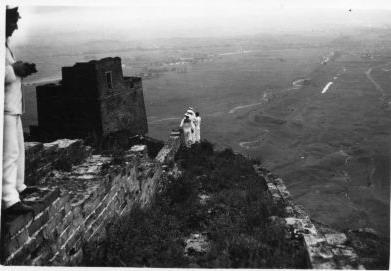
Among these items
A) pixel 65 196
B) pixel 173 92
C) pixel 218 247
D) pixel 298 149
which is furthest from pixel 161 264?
pixel 173 92

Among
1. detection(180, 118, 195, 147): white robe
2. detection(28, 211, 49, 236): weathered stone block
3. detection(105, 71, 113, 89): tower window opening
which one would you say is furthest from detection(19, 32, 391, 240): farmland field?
detection(28, 211, 49, 236): weathered stone block

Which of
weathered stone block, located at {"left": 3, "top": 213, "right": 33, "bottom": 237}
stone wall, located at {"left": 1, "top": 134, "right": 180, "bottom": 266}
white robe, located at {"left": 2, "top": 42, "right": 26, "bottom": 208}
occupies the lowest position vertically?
stone wall, located at {"left": 1, "top": 134, "right": 180, "bottom": 266}

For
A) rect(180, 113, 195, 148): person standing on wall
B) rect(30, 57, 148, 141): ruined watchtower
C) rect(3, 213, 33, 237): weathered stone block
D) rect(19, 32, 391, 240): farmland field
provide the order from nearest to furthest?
rect(3, 213, 33, 237): weathered stone block
rect(180, 113, 195, 148): person standing on wall
rect(19, 32, 391, 240): farmland field
rect(30, 57, 148, 141): ruined watchtower

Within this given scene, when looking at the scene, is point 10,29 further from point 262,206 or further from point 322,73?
point 322,73

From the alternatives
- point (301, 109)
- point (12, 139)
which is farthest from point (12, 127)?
point (301, 109)

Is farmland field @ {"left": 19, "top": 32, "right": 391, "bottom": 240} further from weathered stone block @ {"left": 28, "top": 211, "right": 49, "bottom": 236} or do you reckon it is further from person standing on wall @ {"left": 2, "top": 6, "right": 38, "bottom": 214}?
person standing on wall @ {"left": 2, "top": 6, "right": 38, "bottom": 214}

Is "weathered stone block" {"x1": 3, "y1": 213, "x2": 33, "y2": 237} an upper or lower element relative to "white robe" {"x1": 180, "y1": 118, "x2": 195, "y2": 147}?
upper

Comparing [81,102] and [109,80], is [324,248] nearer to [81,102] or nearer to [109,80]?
[81,102]
